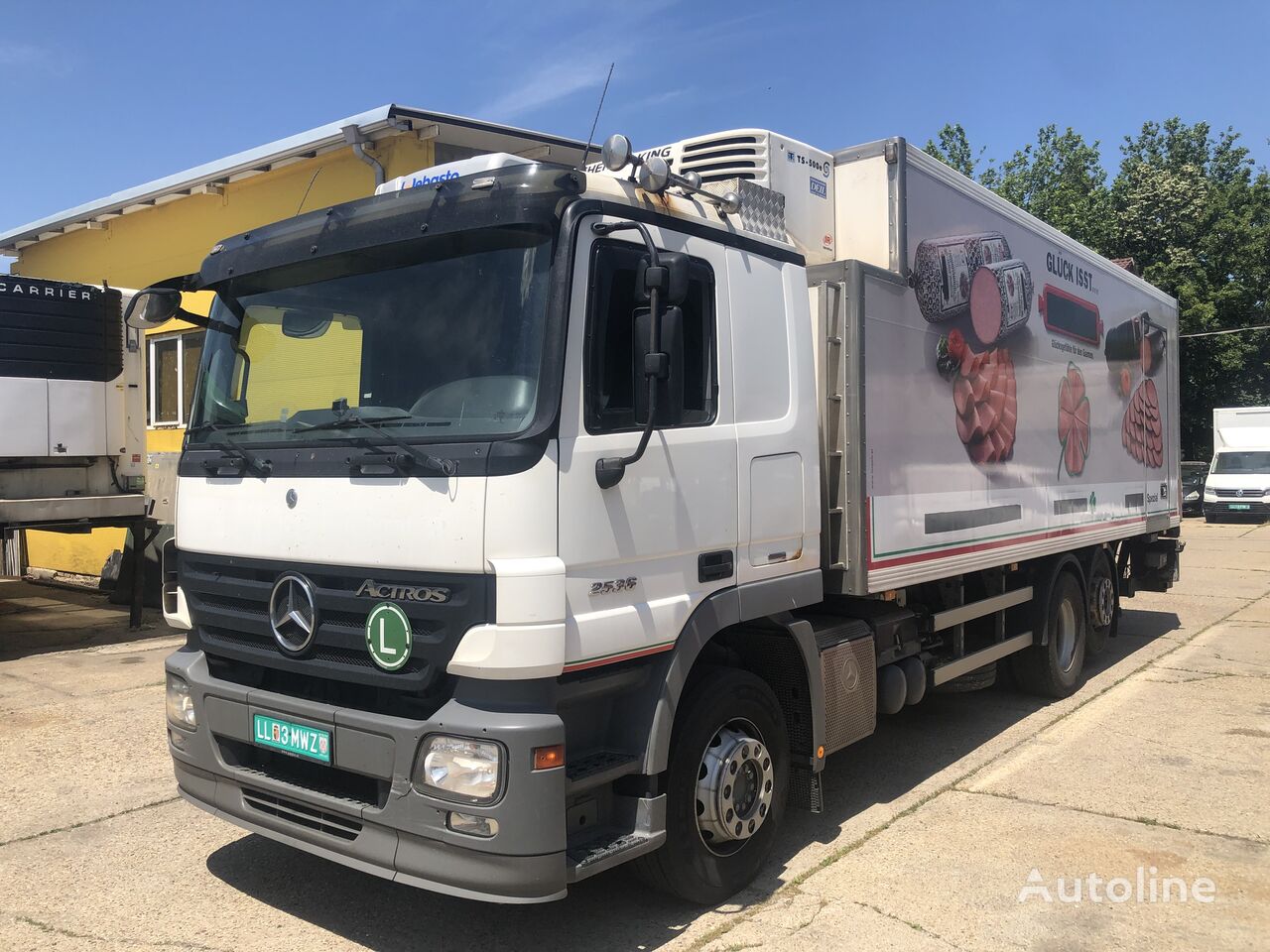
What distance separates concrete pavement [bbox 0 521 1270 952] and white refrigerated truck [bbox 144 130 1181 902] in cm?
39

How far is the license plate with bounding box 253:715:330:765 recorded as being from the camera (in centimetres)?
353

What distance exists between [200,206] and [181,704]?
1143cm

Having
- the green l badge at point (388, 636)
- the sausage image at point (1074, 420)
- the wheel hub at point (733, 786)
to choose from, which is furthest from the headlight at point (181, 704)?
the sausage image at point (1074, 420)

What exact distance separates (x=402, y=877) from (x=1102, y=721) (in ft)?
18.1

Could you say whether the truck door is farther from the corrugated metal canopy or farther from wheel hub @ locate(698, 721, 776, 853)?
the corrugated metal canopy

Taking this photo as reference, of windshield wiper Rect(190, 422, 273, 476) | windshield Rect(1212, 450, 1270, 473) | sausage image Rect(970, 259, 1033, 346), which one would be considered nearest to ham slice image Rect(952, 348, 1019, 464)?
sausage image Rect(970, 259, 1033, 346)

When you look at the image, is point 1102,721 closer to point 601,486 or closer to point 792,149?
point 792,149

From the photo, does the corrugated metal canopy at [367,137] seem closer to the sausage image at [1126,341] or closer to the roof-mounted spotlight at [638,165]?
the sausage image at [1126,341]

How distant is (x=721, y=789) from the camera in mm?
3982

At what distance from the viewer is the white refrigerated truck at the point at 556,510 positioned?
328 centimetres

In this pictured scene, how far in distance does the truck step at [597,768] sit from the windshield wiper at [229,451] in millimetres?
1596

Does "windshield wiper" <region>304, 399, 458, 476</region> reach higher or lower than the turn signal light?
higher

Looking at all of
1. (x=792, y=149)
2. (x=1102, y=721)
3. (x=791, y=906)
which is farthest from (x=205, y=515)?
(x=1102, y=721)

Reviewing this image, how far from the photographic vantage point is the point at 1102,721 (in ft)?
23.1
